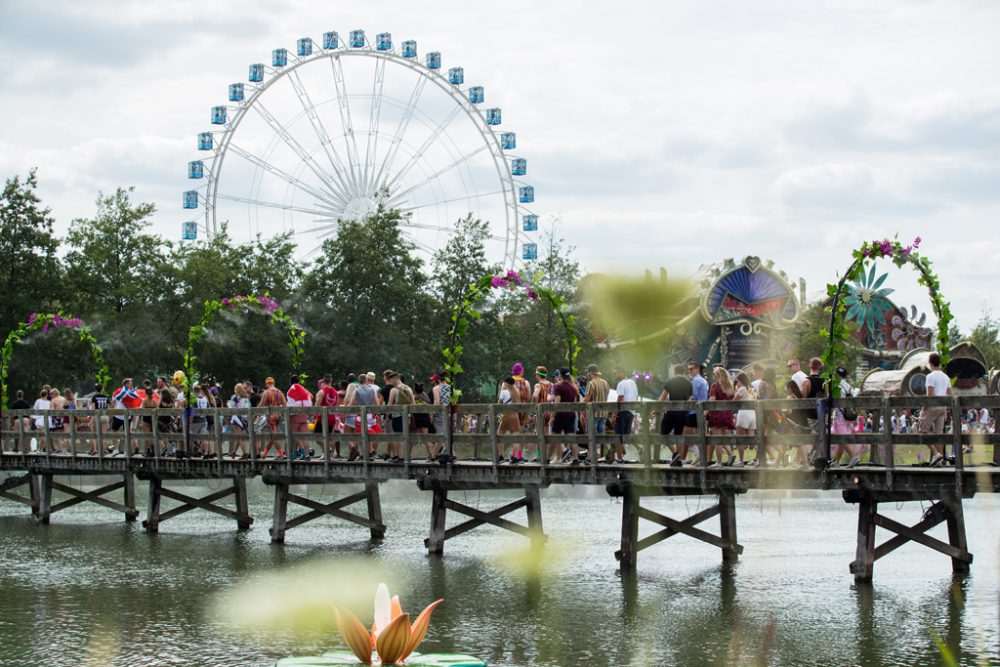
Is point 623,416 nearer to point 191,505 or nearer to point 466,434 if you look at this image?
point 466,434

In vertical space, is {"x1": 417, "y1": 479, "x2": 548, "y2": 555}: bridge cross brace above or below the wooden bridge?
below

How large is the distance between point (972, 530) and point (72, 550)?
19634 mm

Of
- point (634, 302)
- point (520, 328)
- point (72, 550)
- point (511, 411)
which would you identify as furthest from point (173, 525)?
point (634, 302)

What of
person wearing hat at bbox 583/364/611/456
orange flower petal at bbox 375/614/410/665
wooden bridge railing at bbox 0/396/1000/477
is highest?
person wearing hat at bbox 583/364/611/456

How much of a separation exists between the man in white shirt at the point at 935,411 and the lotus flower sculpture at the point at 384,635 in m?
11.1

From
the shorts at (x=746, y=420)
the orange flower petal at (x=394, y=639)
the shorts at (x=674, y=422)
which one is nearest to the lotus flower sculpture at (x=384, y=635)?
the orange flower petal at (x=394, y=639)

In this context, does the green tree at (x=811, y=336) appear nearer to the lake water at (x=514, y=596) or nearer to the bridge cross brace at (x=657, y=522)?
the lake water at (x=514, y=596)

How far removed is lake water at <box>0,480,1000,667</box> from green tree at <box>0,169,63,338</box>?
1090 inches

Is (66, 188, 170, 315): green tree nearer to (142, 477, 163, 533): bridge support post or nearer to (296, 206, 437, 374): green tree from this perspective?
(296, 206, 437, 374): green tree

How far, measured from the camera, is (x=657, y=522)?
25016 mm

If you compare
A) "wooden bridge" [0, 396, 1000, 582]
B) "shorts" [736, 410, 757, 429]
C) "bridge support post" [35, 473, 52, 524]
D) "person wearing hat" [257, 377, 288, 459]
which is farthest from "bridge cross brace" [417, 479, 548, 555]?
"bridge support post" [35, 473, 52, 524]

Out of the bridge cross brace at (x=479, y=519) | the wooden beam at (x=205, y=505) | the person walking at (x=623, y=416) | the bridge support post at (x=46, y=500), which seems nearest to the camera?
the person walking at (x=623, y=416)

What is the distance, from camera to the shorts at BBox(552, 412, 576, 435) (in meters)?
24.2

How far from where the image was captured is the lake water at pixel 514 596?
18.4 meters
